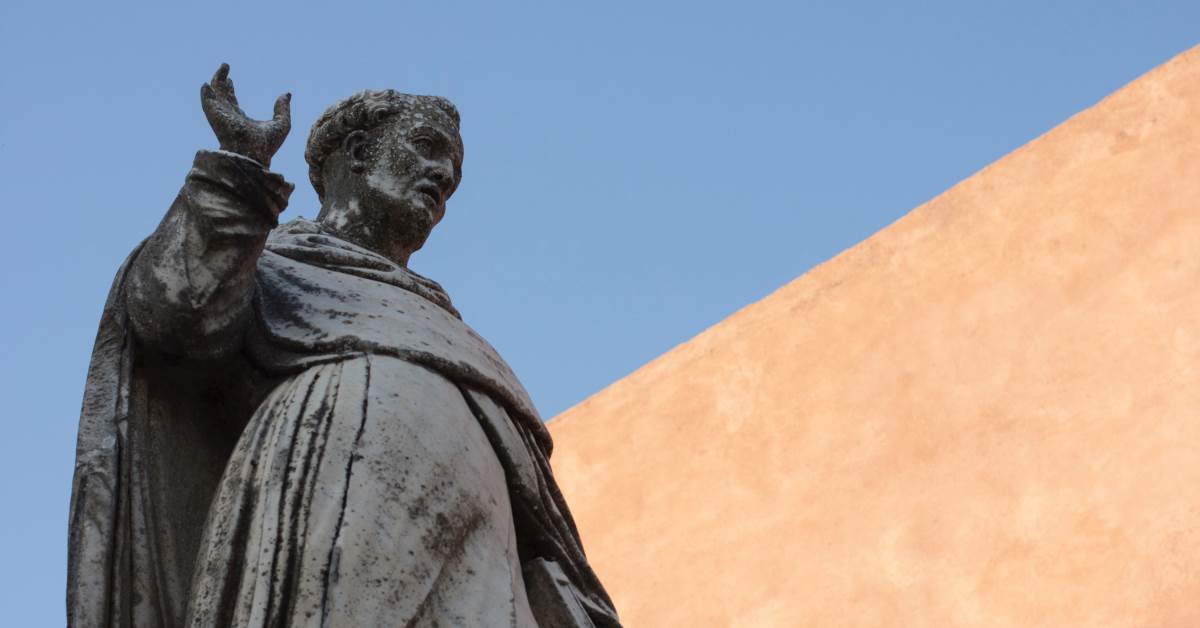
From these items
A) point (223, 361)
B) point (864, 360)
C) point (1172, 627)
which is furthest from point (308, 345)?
point (864, 360)

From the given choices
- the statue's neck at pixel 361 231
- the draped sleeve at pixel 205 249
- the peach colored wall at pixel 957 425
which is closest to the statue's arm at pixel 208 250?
the draped sleeve at pixel 205 249

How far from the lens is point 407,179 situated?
340cm

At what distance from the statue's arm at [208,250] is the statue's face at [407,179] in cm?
46

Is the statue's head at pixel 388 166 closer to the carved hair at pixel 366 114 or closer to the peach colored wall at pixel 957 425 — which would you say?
the carved hair at pixel 366 114

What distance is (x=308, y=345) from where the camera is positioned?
9.65 ft

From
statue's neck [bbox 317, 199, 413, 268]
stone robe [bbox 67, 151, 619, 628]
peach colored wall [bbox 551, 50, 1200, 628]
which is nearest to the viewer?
stone robe [bbox 67, 151, 619, 628]

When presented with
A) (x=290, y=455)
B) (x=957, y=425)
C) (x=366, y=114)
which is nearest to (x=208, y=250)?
(x=290, y=455)

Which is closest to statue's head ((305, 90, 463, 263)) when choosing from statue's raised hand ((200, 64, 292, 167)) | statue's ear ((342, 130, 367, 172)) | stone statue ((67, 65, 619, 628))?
statue's ear ((342, 130, 367, 172))

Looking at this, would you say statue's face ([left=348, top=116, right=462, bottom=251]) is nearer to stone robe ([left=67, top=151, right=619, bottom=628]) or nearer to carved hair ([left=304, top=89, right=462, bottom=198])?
carved hair ([left=304, top=89, right=462, bottom=198])

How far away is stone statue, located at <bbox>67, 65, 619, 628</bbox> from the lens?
105 inches

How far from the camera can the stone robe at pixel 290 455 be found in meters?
2.66

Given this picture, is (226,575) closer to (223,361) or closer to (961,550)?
(223,361)

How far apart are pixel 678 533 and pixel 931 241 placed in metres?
1.61

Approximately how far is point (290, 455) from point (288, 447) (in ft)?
0.05
